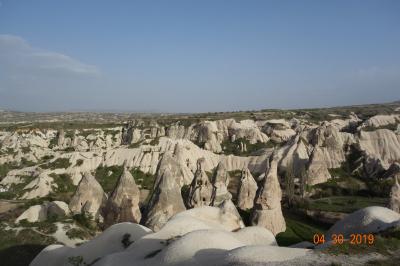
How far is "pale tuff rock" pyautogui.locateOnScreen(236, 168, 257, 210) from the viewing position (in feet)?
131

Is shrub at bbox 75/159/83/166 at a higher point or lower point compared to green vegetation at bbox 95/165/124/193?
higher

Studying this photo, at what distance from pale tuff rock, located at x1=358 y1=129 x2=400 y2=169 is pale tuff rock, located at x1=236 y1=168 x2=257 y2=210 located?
1211 inches

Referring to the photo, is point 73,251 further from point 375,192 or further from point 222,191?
point 375,192

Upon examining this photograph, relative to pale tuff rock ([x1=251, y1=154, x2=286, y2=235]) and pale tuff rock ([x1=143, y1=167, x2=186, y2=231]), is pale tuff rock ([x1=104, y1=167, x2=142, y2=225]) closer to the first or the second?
pale tuff rock ([x1=143, y1=167, x2=186, y2=231])

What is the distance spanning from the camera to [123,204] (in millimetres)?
30953

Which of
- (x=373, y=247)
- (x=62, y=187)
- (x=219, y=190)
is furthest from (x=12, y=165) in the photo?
(x=373, y=247)

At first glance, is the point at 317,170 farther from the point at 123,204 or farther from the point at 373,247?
the point at 373,247

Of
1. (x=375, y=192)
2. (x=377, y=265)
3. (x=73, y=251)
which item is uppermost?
(x=377, y=265)

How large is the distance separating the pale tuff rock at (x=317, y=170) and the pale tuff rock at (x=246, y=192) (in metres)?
14.9

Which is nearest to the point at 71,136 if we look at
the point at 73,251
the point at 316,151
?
the point at 316,151

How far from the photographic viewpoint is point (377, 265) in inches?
507

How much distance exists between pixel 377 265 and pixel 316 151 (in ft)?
142

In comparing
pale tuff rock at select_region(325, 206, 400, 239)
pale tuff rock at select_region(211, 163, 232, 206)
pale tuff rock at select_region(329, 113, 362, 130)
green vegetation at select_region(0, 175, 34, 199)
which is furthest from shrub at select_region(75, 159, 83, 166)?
pale tuff rock at select_region(329, 113, 362, 130)

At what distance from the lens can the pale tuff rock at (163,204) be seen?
28.1 m
